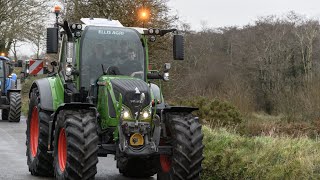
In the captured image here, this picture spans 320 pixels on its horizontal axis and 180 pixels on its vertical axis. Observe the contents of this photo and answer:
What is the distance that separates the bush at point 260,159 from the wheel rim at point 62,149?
6.89 feet

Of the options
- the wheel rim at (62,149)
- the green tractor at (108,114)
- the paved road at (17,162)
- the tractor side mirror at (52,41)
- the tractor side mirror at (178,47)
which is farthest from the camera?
the paved road at (17,162)

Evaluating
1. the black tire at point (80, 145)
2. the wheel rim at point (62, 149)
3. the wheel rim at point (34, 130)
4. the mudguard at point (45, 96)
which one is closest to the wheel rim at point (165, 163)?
the black tire at point (80, 145)

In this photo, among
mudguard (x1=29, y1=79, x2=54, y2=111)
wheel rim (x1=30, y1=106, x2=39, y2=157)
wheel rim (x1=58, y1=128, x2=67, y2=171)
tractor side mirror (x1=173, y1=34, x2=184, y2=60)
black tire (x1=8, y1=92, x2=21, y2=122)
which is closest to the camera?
wheel rim (x1=58, y1=128, x2=67, y2=171)

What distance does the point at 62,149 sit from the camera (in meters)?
8.10

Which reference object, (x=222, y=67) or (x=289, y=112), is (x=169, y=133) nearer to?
(x=289, y=112)

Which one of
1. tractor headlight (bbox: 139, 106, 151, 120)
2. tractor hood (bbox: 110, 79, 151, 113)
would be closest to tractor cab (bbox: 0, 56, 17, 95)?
tractor hood (bbox: 110, 79, 151, 113)

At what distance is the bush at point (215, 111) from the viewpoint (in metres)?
19.1

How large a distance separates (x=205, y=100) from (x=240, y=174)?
1190cm

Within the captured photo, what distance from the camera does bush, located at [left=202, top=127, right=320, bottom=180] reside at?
719 cm

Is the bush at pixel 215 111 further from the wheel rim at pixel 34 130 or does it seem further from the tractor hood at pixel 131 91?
the tractor hood at pixel 131 91

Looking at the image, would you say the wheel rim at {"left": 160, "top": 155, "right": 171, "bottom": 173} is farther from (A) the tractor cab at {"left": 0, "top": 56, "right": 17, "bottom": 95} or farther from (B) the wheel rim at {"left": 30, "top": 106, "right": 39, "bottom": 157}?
(A) the tractor cab at {"left": 0, "top": 56, "right": 17, "bottom": 95}

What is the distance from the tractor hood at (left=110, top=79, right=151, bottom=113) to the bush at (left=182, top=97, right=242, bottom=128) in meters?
11.0

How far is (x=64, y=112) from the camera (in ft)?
25.6

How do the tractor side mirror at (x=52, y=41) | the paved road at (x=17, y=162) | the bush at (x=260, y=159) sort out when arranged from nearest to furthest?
the bush at (x=260, y=159) < the tractor side mirror at (x=52, y=41) < the paved road at (x=17, y=162)
